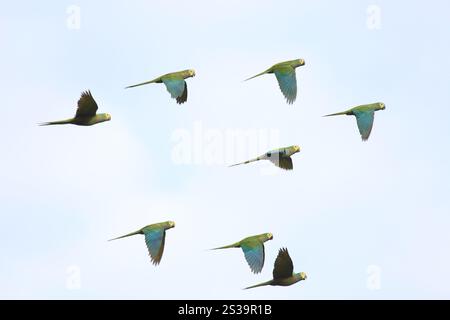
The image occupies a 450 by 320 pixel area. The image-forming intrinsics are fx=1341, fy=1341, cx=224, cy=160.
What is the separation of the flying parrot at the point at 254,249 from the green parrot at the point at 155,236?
4.63 ft

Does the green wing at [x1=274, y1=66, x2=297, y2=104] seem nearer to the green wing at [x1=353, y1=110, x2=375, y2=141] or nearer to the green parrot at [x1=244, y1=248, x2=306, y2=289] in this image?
the green wing at [x1=353, y1=110, x2=375, y2=141]

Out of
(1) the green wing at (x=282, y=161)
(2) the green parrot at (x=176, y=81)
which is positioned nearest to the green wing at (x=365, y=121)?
(1) the green wing at (x=282, y=161)

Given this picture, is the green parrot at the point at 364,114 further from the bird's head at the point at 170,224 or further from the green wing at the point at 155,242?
the green wing at the point at 155,242

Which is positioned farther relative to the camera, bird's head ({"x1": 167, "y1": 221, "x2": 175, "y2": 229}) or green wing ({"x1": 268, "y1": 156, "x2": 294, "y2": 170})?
green wing ({"x1": 268, "y1": 156, "x2": 294, "y2": 170})

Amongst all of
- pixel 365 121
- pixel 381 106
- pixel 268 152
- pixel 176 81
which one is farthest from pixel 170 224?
pixel 381 106

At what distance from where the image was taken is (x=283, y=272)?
2845cm

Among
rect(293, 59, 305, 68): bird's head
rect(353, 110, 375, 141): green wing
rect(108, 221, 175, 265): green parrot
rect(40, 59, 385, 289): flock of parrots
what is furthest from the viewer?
rect(293, 59, 305, 68): bird's head

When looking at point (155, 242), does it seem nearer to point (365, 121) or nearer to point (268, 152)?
point (268, 152)

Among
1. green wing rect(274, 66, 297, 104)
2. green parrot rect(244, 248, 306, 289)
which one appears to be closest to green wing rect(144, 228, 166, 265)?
green parrot rect(244, 248, 306, 289)

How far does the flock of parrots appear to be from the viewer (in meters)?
28.4

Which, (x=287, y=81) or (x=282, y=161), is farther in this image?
(x=282, y=161)

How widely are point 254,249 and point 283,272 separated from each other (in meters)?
0.79

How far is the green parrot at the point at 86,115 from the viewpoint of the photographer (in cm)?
2865
